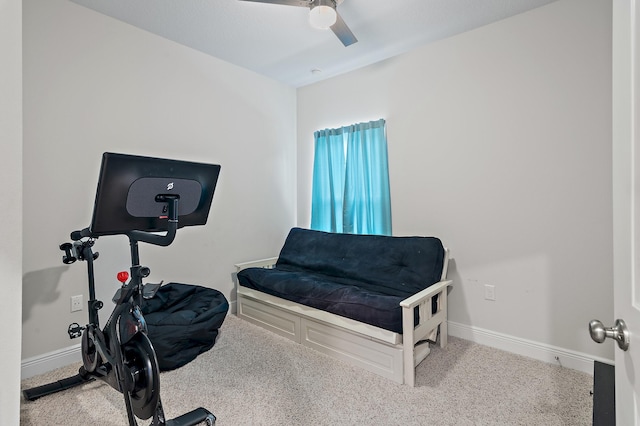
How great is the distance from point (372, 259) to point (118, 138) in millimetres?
2224

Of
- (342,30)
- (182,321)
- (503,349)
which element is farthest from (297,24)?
(503,349)

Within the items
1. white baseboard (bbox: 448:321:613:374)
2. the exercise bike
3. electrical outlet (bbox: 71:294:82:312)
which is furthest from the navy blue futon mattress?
electrical outlet (bbox: 71:294:82:312)

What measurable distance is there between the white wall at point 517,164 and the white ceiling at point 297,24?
18cm

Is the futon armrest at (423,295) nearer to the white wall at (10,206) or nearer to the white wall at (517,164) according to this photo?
the white wall at (517,164)

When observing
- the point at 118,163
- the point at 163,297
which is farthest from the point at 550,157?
the point at 163,297

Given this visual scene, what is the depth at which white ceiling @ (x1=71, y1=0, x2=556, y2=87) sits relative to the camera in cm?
215

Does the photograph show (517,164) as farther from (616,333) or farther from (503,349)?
(616,333)

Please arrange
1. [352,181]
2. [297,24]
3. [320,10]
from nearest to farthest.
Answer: [320,10] → [297,24] → [352,181]

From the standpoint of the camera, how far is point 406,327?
1.85 meters

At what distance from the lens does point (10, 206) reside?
0.64 meters

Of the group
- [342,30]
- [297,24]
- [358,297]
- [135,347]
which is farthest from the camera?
[297,24]

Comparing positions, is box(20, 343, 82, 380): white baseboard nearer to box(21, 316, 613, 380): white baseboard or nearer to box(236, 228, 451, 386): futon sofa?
box(21, 316, 613, 380): white baseboard

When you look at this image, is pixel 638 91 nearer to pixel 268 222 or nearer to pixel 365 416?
pixel 365 416

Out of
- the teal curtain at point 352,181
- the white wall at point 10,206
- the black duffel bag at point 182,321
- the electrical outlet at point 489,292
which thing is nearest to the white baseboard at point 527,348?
the electrical outlet at point 489,292
